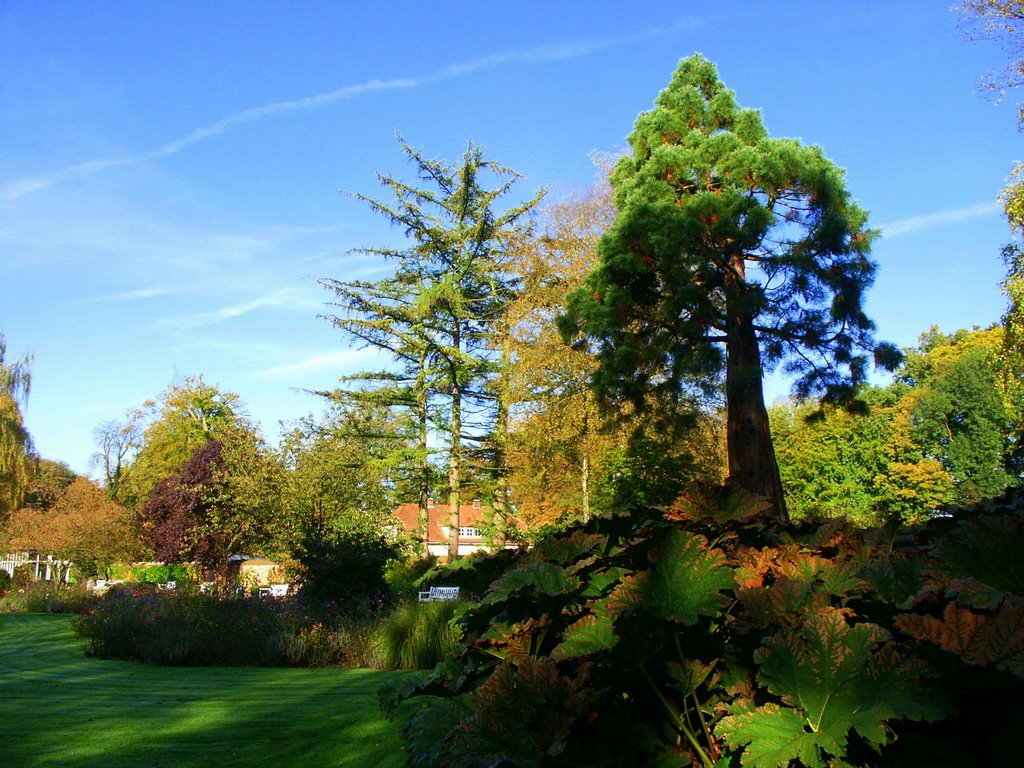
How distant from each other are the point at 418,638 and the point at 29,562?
27.4m

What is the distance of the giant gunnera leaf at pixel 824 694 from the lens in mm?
1451

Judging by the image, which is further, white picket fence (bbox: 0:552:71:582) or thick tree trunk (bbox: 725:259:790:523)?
white picket fence (bbox: 0:552:71:582)

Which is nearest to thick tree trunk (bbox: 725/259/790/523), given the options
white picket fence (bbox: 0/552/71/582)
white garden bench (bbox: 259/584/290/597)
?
white garden bench (bbox: 259/584/290/597)

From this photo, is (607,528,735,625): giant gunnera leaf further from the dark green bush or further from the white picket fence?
the white picket fence

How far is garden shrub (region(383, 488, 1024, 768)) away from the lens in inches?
58.0

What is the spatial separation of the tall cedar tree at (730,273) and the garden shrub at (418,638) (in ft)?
19.9

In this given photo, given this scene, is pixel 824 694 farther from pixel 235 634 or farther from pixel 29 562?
pixel 29 562

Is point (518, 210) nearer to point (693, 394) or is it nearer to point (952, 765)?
point (693, 394)

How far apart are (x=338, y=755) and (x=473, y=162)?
2702 cm

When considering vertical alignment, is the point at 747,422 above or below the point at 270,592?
above

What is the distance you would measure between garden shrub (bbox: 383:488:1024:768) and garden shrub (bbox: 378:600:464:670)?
21.4 ft

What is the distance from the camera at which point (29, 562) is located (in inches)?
1166

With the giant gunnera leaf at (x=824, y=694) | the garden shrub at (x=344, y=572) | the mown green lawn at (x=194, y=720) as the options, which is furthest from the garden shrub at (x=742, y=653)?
the garden shrub at (x=344, y=572)

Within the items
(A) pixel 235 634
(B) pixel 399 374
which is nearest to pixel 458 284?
(B) pixel 399 374
